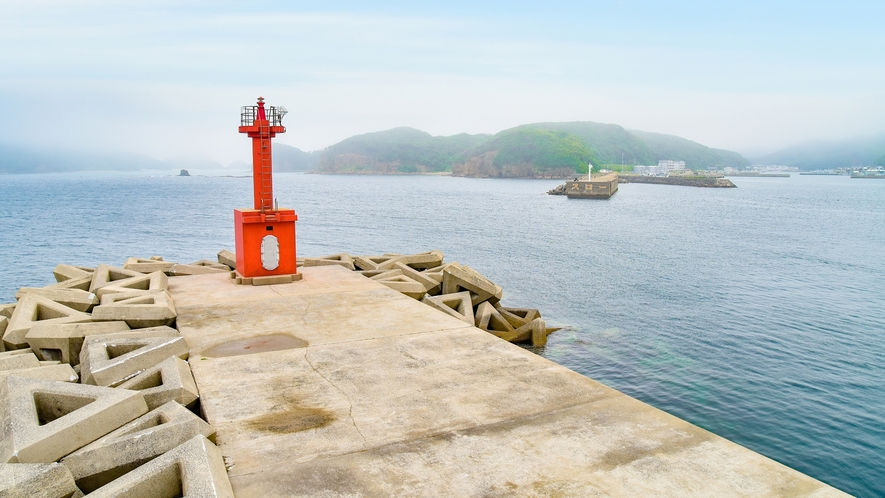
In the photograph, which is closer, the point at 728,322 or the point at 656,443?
the point at 656,443

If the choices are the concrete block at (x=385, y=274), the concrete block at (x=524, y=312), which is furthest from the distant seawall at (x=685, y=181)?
the concrete block at (x=385, y=274)

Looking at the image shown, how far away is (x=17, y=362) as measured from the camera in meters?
8.24

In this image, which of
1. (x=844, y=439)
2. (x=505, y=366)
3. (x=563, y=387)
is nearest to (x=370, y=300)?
(x=505, y=366)

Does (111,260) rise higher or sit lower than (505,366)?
lower

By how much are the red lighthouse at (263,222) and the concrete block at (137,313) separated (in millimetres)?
3434

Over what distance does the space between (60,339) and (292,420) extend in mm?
4792

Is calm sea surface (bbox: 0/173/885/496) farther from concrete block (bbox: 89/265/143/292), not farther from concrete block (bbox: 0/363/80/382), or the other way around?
concrete block (bbox: 0/363/80/382)

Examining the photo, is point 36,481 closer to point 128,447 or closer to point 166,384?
point 128,447

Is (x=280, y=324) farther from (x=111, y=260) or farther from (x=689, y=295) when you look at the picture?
(x=111, y=260)

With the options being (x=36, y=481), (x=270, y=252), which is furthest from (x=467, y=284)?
(x=36, y=481)

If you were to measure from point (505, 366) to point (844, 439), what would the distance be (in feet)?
26.6

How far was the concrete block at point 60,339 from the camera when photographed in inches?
365

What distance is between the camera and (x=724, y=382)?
15.0 m

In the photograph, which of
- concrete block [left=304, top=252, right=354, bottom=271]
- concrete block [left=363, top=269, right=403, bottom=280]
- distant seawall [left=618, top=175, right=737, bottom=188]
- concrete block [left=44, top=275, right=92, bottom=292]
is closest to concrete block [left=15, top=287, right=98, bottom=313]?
concrete block [left=44, top=275, right=92, bottom=292]
